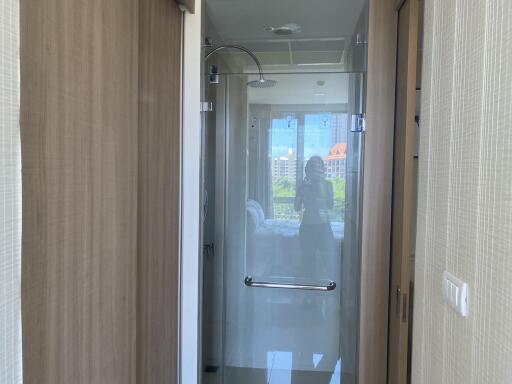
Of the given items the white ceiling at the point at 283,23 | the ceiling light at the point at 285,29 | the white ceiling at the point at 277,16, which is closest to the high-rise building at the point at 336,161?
the white ceiling at the point at 283,23

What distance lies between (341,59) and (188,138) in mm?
1177

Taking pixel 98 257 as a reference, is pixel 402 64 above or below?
above

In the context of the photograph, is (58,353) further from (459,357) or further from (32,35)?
(459,357)

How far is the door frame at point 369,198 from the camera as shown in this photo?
1.79 m

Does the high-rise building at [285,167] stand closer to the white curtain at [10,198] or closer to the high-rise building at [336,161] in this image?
the high-rise building at [336,161]

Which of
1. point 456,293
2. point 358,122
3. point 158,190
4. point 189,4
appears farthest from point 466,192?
point 189,4

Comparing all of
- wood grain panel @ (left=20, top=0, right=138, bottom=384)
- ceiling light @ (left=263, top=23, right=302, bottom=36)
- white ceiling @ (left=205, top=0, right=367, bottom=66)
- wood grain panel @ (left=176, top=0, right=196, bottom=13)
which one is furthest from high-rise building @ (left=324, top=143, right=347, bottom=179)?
wood grain panel @ (left=20, top=0, right=138, bottom=384)

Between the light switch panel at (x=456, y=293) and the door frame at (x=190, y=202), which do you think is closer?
the light switch panel at (x=456, y=293)

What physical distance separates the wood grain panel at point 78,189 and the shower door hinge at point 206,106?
0.79m

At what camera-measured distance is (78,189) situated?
89 cm

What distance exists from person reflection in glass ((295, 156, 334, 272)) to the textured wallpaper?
89 centimetres

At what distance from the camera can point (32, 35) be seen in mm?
729

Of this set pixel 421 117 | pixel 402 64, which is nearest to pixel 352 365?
pixel 421 117

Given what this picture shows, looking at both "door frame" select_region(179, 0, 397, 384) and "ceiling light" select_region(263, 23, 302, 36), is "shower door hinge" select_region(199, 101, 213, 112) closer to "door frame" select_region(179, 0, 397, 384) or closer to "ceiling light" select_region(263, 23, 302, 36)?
"door frame" select_region(179, 0, 397, 384)
